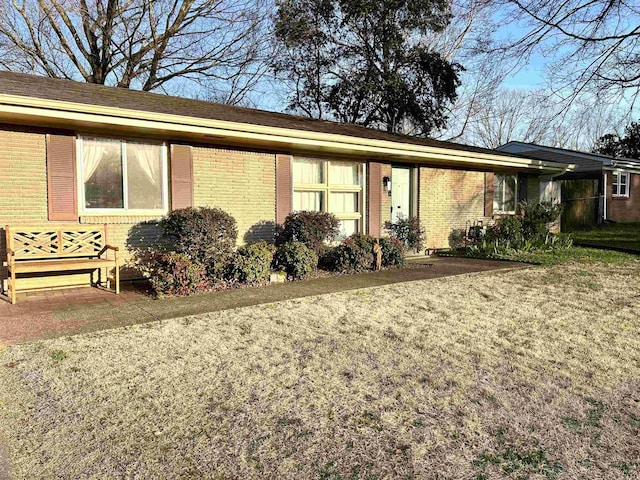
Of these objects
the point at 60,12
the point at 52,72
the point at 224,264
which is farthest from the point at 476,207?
the point at 52,72

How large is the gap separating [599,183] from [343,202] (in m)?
17.3

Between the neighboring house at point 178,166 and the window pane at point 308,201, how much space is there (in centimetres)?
2

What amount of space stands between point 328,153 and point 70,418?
7866 millimetres

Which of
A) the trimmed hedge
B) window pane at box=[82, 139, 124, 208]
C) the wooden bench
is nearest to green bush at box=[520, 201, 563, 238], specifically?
the trimmed hedge

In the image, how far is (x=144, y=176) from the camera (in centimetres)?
772

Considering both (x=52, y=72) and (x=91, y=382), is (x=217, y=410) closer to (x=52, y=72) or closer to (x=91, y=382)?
(x=91, y=382)

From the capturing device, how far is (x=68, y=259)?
6.92 m

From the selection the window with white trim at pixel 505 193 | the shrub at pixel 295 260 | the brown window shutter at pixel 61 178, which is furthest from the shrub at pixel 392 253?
the window with white trim at pixel 505 193

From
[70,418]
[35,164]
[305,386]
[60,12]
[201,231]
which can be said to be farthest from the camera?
[60,12]

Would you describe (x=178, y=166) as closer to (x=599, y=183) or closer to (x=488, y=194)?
(x=488, y=194)

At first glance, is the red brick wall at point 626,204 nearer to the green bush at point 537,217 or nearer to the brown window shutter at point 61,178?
the green bush at point 537,217

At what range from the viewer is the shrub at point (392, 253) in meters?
9.47

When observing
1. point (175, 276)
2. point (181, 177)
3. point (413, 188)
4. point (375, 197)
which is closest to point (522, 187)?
point (413, 188)

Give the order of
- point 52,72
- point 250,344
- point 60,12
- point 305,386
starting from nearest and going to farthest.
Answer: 1. point 305,386
2. point 250,344
3. point 60,12
4. point 52,72
